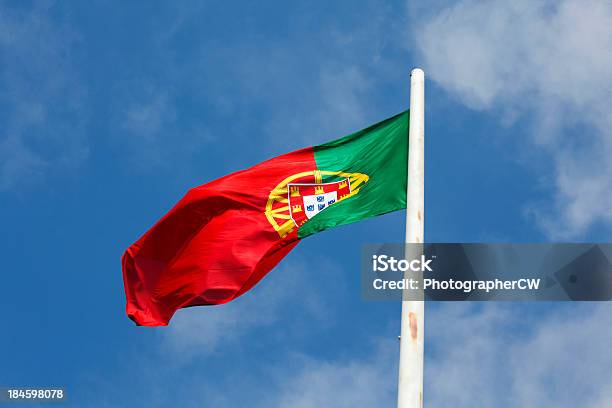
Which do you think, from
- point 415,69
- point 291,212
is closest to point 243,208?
point 291,212

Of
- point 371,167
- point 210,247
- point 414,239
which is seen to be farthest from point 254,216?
point 414,239

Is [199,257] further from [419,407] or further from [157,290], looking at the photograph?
[419,407]

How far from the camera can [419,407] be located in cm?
1257

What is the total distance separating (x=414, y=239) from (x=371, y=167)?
361 cm

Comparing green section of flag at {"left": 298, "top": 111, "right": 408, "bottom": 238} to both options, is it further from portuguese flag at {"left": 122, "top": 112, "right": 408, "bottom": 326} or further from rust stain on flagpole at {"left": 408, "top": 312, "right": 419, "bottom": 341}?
rust stain on flagpole at {"left": 408, "top": 312, "right": 419, "bottom": 341}

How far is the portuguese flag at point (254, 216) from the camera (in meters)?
16.7

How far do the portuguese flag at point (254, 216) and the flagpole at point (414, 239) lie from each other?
0.80 meters

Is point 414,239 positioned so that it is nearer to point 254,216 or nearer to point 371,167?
point 371,167

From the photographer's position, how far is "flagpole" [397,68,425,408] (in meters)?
12.6

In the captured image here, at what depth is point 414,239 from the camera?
13836 millimetres

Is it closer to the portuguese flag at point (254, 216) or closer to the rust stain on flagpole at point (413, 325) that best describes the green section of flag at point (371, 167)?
the portuguese flag at point (254, 216)

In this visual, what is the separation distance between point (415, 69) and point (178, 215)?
5361 mm

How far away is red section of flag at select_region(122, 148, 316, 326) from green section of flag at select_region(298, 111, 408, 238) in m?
0.54

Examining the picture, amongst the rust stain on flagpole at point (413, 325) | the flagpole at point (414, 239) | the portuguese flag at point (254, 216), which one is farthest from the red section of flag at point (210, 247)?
the rust stain on flagpole at point (413, 325)
